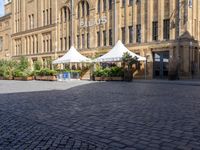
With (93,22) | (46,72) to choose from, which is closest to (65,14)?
(93,22)

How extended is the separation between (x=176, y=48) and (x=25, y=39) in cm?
3553

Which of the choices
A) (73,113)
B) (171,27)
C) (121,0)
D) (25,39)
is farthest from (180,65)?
(25,39)

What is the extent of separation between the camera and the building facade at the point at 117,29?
30.8m

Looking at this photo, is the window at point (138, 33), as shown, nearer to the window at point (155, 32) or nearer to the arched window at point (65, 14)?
the window at point (155, 32)

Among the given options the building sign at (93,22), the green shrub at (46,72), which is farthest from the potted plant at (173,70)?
the green shrub at (46,72)

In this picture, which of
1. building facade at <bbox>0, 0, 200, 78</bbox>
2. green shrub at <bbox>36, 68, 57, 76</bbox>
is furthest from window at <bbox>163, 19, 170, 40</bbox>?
green shrub at <bbox>36, 68, 57, 76</bbox>

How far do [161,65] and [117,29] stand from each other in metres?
7.75

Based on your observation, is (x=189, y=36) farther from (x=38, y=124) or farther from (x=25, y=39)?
(x=25, y=39)

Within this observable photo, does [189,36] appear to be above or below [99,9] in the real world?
below

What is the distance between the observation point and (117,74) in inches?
1177

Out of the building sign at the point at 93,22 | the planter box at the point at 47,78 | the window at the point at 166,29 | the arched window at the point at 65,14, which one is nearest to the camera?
the window at the point at 166,29

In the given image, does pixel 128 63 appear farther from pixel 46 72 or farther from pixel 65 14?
pixel 65 14

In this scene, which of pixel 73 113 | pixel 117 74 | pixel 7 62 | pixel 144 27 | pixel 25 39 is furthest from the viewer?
pixel 25 39

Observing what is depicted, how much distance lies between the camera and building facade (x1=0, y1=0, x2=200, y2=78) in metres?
30.8
